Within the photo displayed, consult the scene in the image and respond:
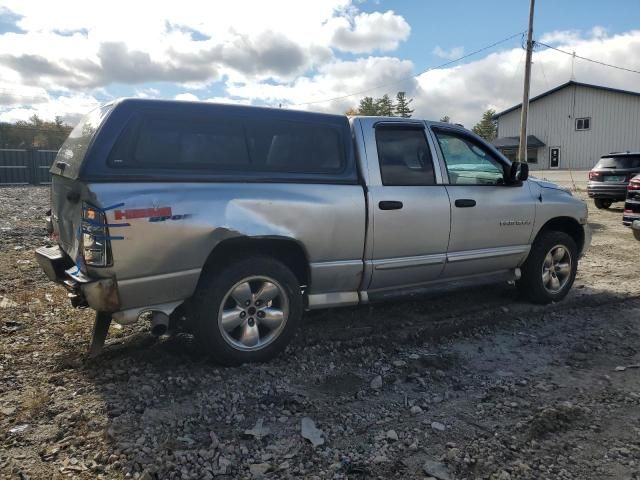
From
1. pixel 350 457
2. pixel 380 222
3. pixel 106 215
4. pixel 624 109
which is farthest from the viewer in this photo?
pixel 624 109

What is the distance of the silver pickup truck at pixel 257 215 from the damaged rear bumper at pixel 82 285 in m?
0.01

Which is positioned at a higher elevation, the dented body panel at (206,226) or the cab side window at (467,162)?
the cab side window at (467,162)

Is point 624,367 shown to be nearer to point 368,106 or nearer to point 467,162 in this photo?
point 467,162

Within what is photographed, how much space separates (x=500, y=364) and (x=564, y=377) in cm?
47

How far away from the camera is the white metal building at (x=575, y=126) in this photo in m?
35.9

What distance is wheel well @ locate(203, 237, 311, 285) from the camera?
387cm

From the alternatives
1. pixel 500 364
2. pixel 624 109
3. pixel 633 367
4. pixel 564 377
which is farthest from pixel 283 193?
pixel 624 109

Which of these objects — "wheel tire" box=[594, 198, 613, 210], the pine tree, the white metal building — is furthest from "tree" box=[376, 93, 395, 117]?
"wheel tire" box=[594, 198, 613, 210]

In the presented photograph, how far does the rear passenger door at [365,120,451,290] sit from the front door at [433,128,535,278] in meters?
Answer: 0.18

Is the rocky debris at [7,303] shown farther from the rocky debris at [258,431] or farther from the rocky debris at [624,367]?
the rocky debris at [624,367]

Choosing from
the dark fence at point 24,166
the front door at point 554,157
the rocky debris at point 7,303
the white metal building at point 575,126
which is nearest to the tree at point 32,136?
the dark fence at point 24,166

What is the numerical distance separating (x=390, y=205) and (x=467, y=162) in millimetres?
1226

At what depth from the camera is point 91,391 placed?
3.51 metres

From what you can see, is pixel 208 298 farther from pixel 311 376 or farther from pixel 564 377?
pixel 564 377
